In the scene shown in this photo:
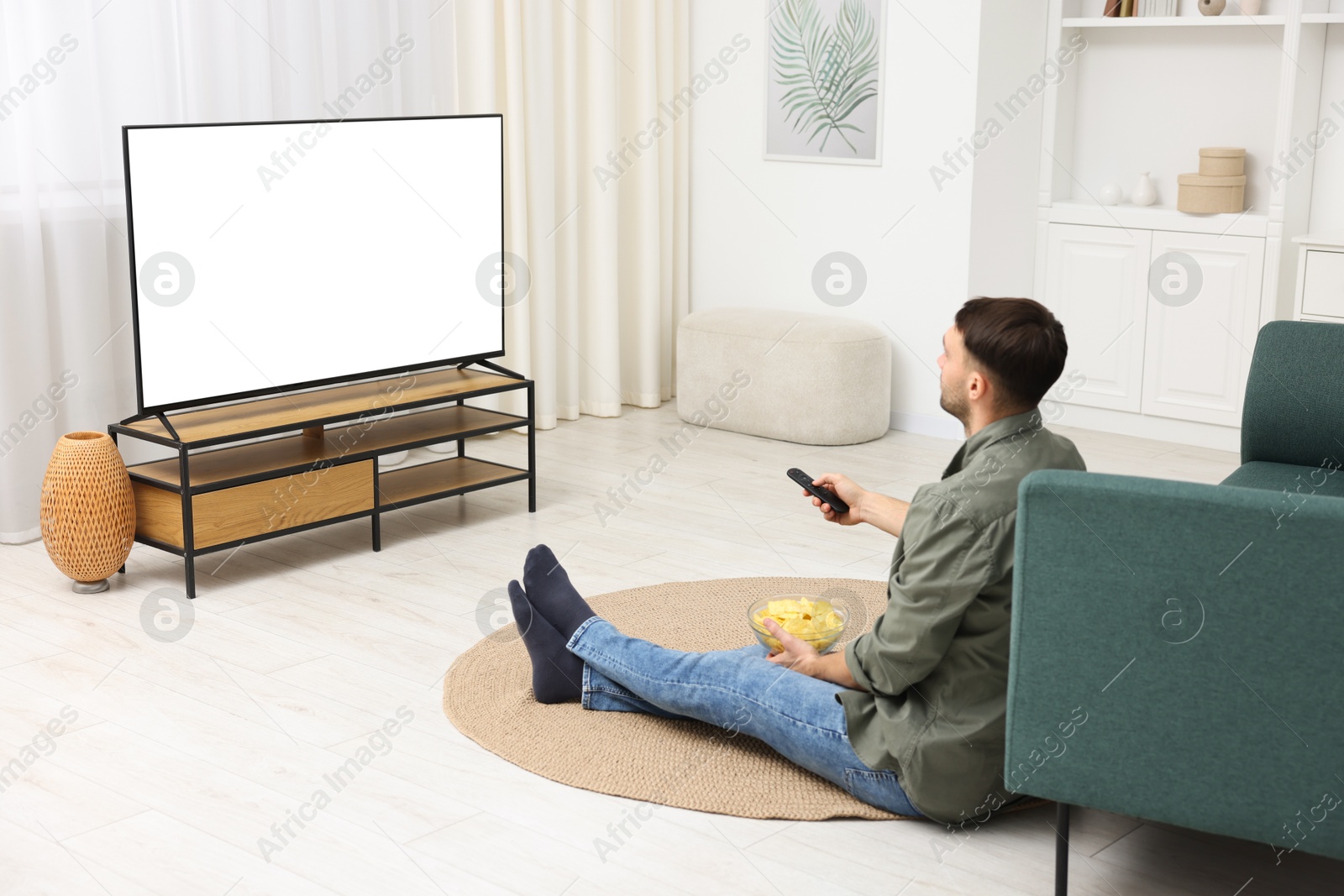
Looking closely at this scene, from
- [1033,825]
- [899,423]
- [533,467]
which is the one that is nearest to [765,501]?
[533,467]

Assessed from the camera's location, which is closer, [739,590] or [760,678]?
[760,678]

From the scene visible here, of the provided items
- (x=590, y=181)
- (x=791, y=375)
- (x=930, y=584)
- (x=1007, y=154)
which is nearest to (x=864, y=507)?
(x=930, y=584)

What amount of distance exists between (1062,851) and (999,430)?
2.07 ft

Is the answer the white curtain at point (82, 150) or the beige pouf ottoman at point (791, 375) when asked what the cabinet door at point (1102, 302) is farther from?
the white curtain at point (82, 150)

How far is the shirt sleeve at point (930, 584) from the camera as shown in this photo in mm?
2025

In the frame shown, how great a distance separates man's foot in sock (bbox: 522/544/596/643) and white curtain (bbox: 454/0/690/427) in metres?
2.46

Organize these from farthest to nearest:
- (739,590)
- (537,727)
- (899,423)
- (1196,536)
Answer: (899,423)
(739,590)
(537,727)
(1196,536)

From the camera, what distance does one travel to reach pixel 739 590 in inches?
135

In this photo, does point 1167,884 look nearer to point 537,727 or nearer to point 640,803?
point 640,803

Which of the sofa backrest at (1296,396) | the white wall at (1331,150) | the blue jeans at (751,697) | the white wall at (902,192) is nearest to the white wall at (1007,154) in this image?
the white wall at (902,192)

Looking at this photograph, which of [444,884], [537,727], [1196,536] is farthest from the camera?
[537,727]

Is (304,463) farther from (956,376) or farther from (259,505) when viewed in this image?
(956,376)

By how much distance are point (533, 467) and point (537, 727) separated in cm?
157

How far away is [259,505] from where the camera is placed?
353 cm
